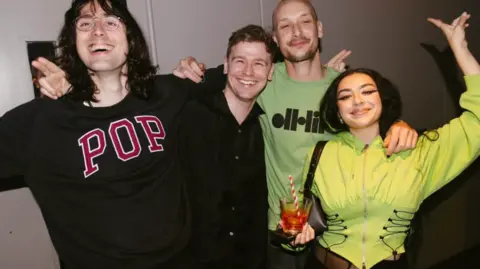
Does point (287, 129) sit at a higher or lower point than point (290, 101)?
lower

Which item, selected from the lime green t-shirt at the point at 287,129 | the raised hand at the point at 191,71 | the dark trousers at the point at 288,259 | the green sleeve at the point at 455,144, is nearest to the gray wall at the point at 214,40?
the raised hand at the point at 191,71

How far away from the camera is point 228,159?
6.52 ft

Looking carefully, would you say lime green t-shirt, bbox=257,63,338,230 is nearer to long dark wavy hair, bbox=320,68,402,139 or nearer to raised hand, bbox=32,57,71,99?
long dark wavy hair, bbox=320,68,402,139

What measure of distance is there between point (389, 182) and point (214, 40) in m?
1.37

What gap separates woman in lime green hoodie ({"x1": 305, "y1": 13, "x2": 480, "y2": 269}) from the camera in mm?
1653

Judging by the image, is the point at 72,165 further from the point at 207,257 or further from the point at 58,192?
the point at 207,257

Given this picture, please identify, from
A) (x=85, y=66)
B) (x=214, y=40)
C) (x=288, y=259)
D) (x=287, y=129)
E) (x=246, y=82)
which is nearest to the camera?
(x=85, y=66)

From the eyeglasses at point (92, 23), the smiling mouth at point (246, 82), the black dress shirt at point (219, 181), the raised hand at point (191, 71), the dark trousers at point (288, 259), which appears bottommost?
the dark trousers at point (288, 259)

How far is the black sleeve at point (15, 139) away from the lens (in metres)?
1.45

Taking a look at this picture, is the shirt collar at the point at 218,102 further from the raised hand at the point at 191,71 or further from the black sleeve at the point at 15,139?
the black sleeve at the point at 15,139

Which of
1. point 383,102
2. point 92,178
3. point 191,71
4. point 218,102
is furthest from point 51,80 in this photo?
point 383,102

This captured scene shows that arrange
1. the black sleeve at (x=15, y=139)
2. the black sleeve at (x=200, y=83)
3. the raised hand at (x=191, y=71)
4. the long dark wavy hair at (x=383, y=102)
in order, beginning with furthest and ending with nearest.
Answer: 1. the raised hand at (x=191, y=71)
2. the black sleeve at (x=200, y=83)
3. the long dark wavy hair at (x=383, y=102)
4. the black sleeve at (x=15, y=139)

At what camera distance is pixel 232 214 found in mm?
1969

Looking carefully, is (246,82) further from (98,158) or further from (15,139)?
(15,139)
